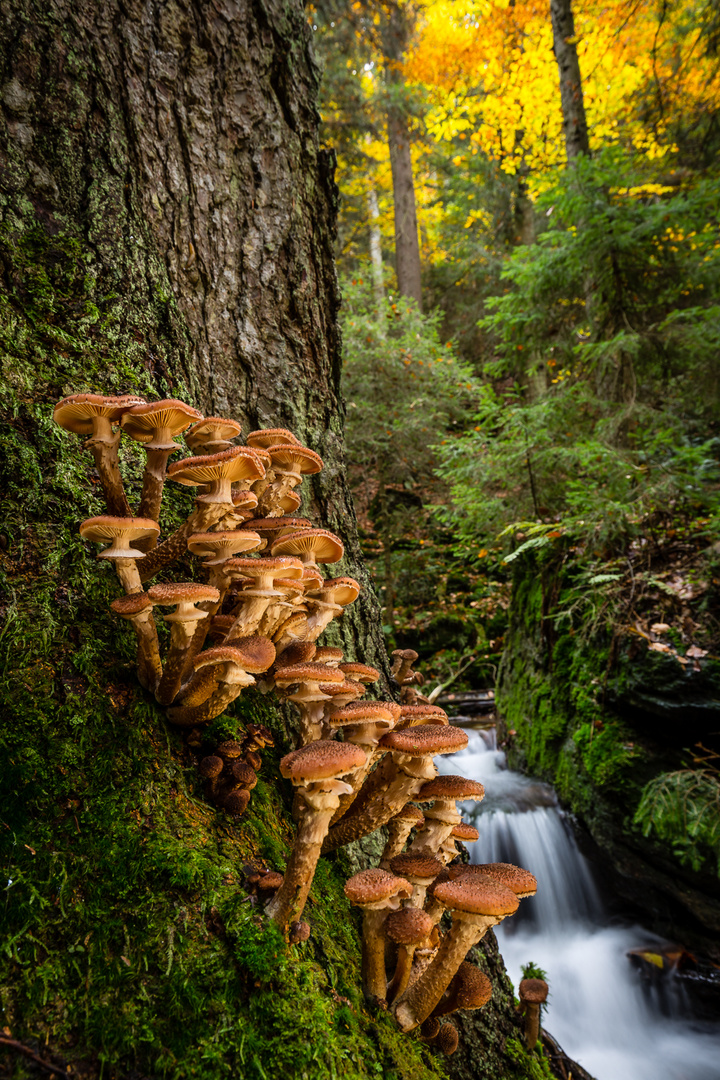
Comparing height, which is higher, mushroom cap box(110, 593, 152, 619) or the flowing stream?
mushroom cap box(110, 593, 152, 619)

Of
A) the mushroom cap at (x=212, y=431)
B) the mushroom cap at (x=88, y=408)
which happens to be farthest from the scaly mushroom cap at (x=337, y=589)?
the mushroom cap at (x=88, y=408)

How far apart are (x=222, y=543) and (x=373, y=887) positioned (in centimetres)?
120

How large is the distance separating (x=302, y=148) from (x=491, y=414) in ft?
18.1

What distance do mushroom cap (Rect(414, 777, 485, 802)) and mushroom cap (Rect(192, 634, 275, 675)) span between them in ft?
1.87

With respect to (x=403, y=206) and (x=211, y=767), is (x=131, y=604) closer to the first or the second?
(x=211, y=767)

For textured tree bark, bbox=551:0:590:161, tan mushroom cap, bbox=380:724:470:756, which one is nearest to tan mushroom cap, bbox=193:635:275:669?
tan mushroom cap, bbox=380:724:470:756

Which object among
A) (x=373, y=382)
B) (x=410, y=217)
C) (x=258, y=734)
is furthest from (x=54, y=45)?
(x=410, y=217)

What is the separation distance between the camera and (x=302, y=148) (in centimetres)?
331

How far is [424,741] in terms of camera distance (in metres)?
1.76

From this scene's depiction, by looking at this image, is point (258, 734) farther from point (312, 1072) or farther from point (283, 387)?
point (283, 387)

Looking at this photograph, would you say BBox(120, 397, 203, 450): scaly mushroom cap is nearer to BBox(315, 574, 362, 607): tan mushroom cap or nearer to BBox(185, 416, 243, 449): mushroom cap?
BBox(185, 416, 243, 449): mushroom cap

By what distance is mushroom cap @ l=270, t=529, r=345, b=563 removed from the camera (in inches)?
79.0

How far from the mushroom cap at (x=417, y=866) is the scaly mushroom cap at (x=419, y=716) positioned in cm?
46

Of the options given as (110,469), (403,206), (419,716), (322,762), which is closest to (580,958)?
(419,716)
